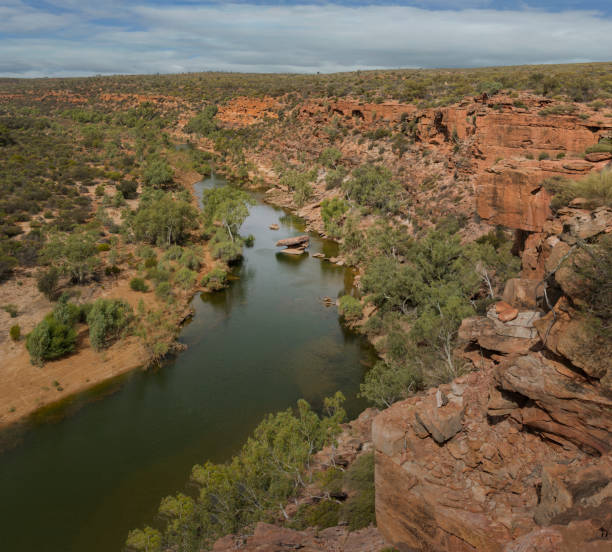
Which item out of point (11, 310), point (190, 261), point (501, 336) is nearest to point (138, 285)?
point (190, 261)

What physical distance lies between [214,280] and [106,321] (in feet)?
33.5

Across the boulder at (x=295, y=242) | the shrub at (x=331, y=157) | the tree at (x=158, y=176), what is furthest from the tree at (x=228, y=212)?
the shrub at (x=331, y=157)

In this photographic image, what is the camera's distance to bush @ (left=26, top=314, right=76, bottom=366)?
966 inches

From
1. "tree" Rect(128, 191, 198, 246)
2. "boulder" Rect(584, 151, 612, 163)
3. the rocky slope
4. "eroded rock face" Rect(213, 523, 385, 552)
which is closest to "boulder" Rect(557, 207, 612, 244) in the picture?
the rocky slope

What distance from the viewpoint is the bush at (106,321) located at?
26.2 metres

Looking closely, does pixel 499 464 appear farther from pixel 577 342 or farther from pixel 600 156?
pixel 600 156

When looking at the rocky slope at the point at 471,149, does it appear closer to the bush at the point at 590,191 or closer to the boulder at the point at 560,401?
the bush at the point at 590,191

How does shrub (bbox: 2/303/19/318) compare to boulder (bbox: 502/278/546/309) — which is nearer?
boulder (bbox: 502/278/546/309)

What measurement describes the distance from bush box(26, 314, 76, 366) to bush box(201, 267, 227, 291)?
458 inches

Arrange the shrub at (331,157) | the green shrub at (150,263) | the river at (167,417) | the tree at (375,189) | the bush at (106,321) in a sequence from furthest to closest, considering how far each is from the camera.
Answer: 1. the shrub at (331,157)
2. the tree at (375,189)
3. the green shrub at (150,263)
4. the bush at (106,321)
5. the river at (167,417)

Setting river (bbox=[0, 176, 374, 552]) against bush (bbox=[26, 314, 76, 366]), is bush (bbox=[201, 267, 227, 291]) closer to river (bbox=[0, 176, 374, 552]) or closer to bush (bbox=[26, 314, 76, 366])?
river (bbox=[0, 176, 374, 552])

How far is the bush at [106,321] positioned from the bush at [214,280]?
7728mm

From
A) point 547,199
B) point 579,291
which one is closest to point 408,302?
point 547,199

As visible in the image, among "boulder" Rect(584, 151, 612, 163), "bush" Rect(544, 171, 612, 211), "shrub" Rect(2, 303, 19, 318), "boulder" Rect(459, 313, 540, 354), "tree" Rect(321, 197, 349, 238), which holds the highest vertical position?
"boulder" Rect(584, 151, 612, 163)
